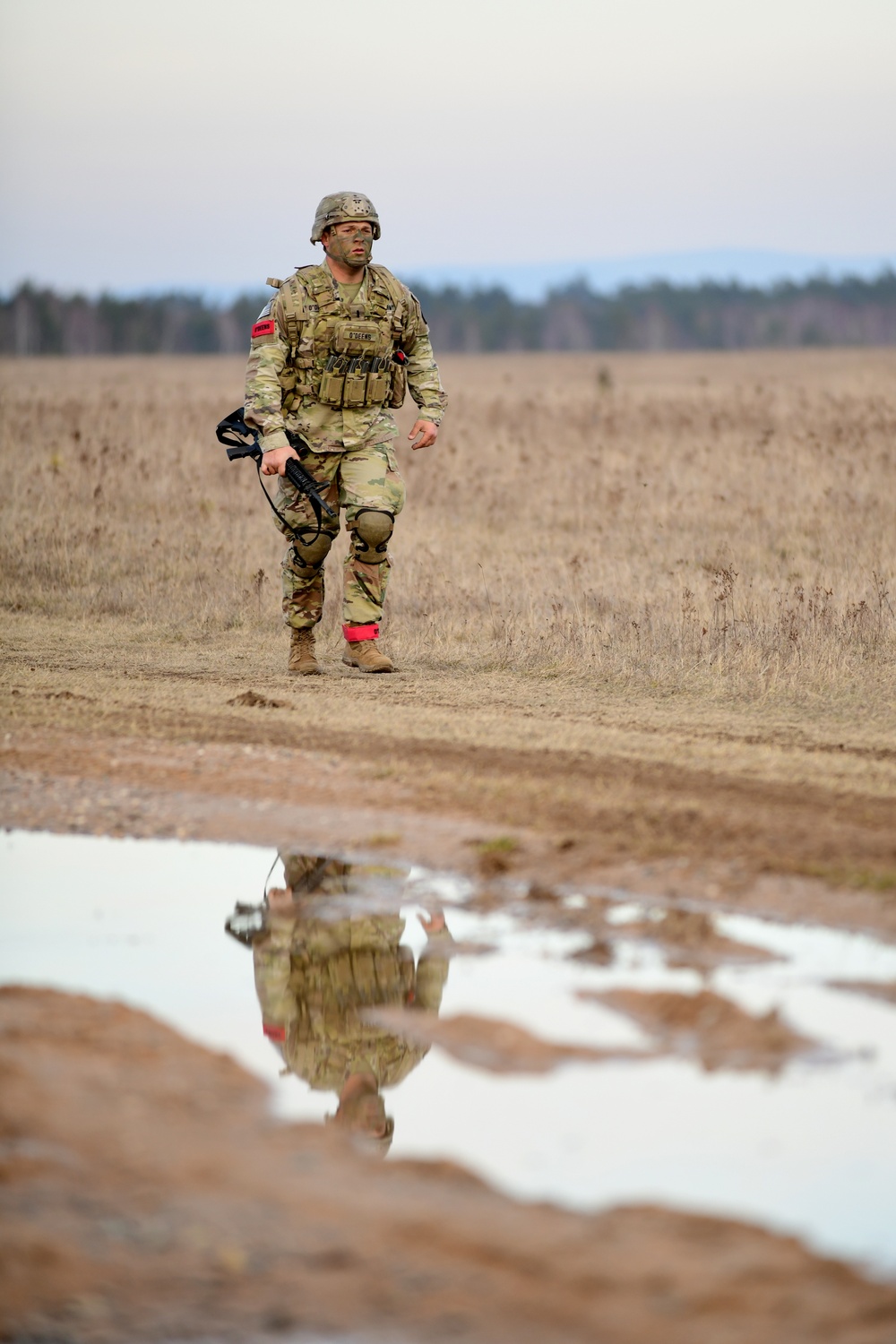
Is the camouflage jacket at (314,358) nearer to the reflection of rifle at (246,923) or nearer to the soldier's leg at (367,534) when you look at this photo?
the soldier's leg at (367,534)

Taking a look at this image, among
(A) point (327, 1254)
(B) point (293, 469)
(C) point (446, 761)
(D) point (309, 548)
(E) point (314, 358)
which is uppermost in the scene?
(E) point (314, 358)

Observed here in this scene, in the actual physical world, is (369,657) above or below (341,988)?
above

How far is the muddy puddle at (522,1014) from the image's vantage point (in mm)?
2943

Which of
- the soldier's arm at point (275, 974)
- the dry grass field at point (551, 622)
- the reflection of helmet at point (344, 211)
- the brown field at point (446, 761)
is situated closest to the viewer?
the brown field at point (446, 761)

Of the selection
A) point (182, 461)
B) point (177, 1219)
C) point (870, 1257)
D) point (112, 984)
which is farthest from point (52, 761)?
point (182, 461)

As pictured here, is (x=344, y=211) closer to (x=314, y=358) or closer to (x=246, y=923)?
(x=314, y=358)

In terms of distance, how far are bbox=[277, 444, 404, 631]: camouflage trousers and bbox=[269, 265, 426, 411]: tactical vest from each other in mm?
299

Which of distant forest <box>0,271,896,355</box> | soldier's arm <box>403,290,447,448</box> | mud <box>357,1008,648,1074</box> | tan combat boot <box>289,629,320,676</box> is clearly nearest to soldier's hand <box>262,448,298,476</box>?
soldier's arm <box>403,290,447,448</box>

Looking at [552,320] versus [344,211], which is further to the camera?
[552,320]

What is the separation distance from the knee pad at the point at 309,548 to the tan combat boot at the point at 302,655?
0.33m

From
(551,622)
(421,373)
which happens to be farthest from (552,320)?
(421,373)

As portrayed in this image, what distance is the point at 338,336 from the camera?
7898 mm

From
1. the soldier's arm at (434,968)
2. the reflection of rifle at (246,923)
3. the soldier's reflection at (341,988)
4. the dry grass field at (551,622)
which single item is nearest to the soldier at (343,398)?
the dry grass field at (551,622)

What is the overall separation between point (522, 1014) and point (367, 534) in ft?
15.3
